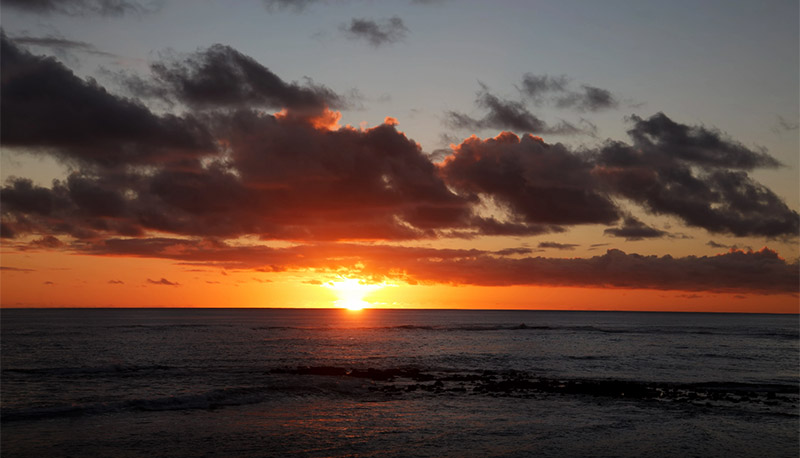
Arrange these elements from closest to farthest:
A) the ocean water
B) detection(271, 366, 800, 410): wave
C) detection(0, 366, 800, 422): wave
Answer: the ocean water < detection(0, 366, 800, 422): wave < detection(271, 366, 800, 410): wave

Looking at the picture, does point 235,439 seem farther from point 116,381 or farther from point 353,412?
point 116,381

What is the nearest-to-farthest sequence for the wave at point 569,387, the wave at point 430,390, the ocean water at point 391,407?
the ocean water at point 391,407
the wave at point 430,390
the wave at point 569,387

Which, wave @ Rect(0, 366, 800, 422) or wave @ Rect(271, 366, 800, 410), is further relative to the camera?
wave @ Rect(271, 366, 800, 410)

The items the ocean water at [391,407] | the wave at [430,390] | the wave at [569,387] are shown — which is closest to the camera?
the ocean water at [391,407]

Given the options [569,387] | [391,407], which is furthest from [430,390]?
[569,387]

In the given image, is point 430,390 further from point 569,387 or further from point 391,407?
point 569,387

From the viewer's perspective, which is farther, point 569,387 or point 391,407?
point 569,387

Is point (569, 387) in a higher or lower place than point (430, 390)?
lower

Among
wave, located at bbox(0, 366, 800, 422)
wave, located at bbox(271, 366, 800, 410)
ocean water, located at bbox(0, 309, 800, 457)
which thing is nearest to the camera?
Answer: ocean water, located at bbox(0, 309, 800, 457)

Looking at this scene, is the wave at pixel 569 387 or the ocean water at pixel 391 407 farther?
the wave at pixel 569 387

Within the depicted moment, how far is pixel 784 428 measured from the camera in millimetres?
39062

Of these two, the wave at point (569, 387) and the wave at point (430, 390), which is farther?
the wave at point (569, 387)

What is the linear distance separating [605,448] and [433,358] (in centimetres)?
5428

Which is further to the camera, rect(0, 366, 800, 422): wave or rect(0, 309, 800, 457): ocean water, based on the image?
rect(0, 366, 800, 422): wave
